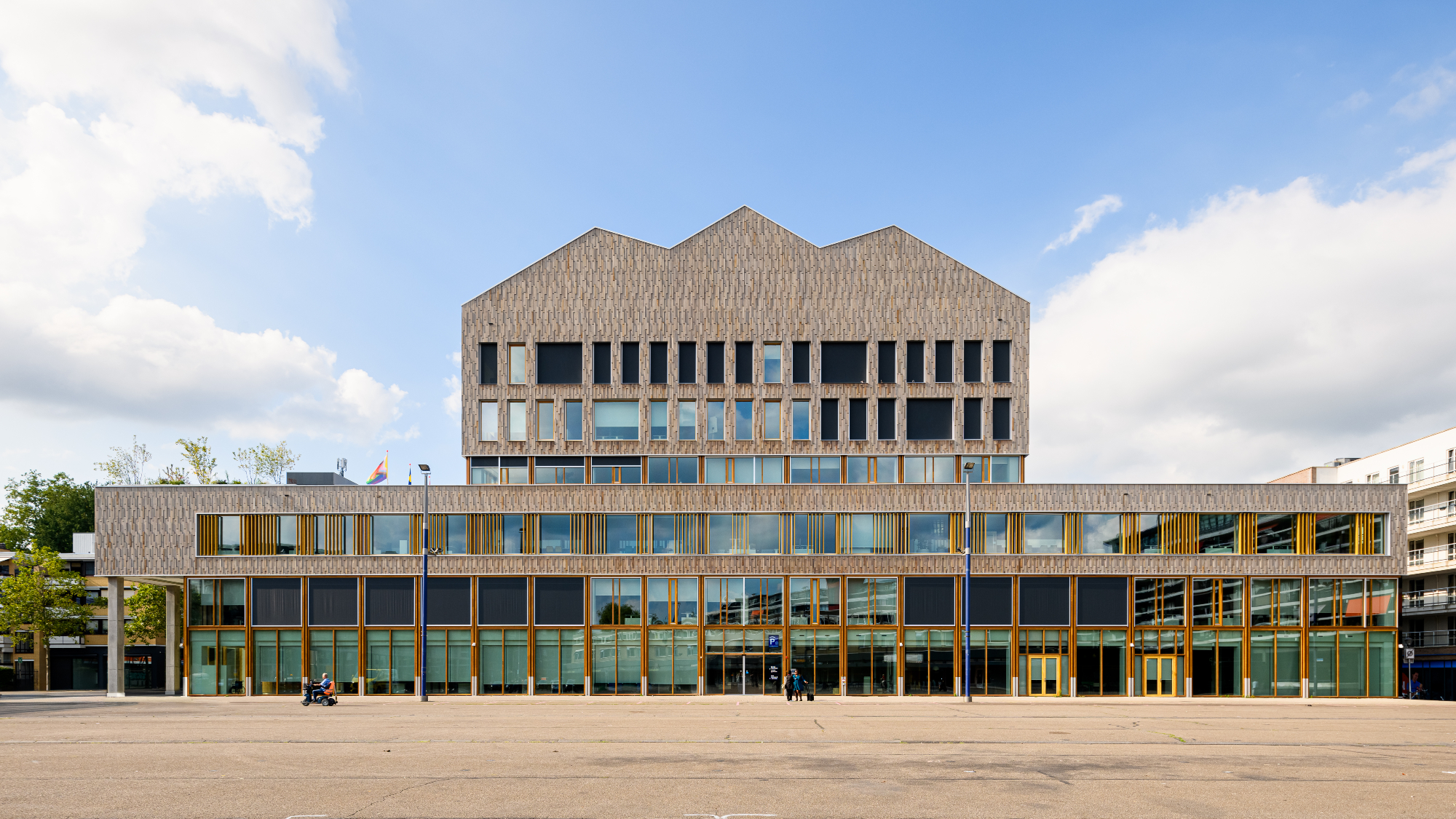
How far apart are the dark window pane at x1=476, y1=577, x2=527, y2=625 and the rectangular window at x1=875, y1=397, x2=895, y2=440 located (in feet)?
72.9

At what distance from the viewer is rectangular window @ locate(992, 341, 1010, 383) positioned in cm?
5759

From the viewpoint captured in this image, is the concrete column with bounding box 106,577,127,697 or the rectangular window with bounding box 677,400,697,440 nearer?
the concrete column with bounding box 106,577,127,697

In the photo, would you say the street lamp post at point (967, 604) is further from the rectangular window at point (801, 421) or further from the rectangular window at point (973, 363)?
the rectangular window at point (801, 421)

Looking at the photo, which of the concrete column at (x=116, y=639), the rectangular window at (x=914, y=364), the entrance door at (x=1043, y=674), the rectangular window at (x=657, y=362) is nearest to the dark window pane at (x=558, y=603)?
the rectangular window at (x=657, y=362)

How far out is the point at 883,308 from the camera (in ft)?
189

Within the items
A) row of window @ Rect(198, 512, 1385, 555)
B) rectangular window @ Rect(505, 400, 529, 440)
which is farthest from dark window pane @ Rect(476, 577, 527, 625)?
rectangular window @ Rect(505, 400, 529, 440)

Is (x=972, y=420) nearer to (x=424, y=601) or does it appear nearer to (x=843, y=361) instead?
(x=843, y=361)

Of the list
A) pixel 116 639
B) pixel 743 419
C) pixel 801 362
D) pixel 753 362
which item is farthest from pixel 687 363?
pixel 116 639

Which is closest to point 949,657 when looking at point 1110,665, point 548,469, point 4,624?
point 1110,665

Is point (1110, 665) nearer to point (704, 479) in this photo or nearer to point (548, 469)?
point (704, 479)

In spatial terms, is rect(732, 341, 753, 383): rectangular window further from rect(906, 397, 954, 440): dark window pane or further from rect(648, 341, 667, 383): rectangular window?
rect(906, 397, 954, 440): dark window pane

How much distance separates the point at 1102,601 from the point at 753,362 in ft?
76.5

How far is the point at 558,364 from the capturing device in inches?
2286

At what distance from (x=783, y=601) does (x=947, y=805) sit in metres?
34.6
